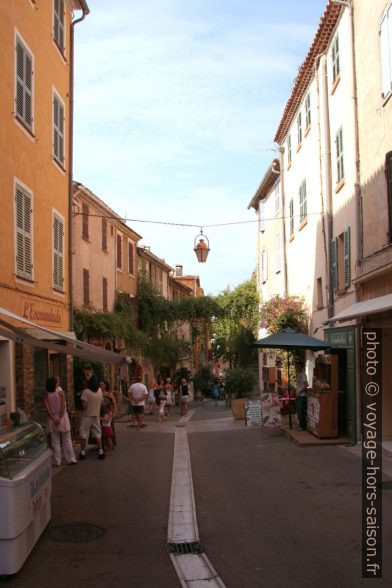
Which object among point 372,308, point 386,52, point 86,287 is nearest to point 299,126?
point 386,52

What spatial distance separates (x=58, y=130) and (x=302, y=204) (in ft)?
25.5

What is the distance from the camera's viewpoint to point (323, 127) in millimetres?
Result: 16719

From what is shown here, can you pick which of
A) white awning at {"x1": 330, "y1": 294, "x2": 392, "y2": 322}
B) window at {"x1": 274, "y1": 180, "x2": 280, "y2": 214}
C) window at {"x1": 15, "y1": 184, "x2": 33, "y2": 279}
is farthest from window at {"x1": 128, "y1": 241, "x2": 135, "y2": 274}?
white awning at {"x1": 330, "y1": 294, "x2": 392, "y2": 322}

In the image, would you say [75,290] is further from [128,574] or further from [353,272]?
[128,574]

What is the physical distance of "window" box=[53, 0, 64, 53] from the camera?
1659 centimetres

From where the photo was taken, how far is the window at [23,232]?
43.5 ft

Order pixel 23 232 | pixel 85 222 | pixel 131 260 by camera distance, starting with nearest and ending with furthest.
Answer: pixel 23 232
pixel 85 222
pixel 131 260

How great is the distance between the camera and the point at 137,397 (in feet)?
61.7

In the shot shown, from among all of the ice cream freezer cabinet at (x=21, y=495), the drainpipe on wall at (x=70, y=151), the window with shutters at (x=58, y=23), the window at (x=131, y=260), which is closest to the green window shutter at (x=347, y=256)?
the drainpipe on wall at (x=70, y=151)

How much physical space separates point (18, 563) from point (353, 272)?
33.7ft

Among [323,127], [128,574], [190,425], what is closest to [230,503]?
[128,574]

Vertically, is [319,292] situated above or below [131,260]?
below

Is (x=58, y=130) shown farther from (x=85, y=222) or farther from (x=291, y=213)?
(x=291, y=213)

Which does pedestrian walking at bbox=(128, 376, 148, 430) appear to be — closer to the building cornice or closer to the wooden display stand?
the wooden display stand
